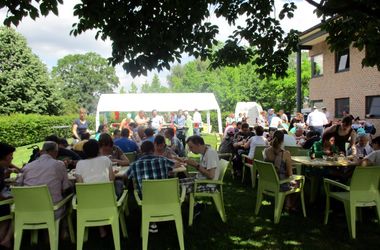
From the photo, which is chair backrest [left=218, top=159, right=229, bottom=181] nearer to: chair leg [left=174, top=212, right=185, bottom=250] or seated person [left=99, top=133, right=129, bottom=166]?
chair leg [left=174, top=212, right=185, bottom=250]

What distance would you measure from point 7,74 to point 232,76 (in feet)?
77.7

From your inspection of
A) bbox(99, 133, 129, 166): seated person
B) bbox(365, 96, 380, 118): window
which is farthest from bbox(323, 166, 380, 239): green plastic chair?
bbox(365, 96, 380, 118): window

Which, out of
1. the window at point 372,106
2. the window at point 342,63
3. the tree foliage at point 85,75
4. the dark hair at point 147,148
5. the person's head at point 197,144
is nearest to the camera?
the dark hair at point 147,148

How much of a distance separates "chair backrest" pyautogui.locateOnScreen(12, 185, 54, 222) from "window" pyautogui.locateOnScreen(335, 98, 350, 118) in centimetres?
1718

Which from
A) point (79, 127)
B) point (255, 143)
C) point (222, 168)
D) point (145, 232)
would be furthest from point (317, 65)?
point (145, 232)

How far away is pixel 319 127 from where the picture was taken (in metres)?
13.3

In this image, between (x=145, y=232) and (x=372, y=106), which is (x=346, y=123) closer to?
(x=145, y=232)

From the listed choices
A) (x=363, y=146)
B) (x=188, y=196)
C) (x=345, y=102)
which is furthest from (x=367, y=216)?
(x=345, y=102)

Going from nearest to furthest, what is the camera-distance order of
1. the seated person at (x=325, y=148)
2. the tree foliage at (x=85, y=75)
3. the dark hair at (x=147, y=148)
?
the dark hair at (x=147, y=148)
the seated person at (x=325, y=148)
the tree foliage at (x=85, y=75)

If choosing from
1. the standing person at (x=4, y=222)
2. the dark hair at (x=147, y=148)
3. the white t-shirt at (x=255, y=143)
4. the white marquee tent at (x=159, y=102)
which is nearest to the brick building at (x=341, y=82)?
the white marquee tent at (x=159, y=102)

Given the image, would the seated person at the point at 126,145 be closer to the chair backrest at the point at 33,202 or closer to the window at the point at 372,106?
the chair backrest at the point at 33,202

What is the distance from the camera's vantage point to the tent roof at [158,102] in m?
18.4

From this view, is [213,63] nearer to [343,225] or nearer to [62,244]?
[343,225]

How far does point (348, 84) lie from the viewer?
17922 mm
